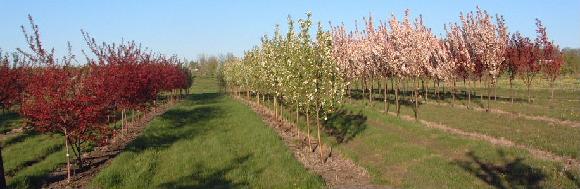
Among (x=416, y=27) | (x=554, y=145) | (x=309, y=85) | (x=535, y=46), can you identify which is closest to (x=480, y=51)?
(x=416, y=27)

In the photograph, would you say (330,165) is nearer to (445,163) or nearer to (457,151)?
(445,163)

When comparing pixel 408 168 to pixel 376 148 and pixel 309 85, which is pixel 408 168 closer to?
pixel 376 148

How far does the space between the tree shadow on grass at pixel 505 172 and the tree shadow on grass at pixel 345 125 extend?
25.8 ft

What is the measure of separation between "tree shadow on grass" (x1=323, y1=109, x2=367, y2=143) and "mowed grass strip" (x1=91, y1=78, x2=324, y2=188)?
3.29 metres

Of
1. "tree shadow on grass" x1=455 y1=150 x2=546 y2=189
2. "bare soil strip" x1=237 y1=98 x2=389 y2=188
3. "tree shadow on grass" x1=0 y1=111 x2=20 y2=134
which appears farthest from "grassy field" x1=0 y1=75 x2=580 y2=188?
"tree shadow on grass" x1=0 y1=111 x2=20 y2=134

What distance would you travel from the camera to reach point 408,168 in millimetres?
17359

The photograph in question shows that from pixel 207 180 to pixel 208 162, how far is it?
324 cm

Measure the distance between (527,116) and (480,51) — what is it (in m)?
8.11

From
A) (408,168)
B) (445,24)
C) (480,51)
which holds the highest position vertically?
(445,24)

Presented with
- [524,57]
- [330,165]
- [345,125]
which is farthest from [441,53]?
[330,165]

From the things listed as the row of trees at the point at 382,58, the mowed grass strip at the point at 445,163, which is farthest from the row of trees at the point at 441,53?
the mowed grass strip at the point at 445,163

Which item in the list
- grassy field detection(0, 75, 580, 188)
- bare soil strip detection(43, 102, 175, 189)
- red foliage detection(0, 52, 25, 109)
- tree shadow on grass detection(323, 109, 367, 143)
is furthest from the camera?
red foliage detection(0, 52, 25, 109)

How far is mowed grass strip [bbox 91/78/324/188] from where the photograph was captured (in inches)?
639

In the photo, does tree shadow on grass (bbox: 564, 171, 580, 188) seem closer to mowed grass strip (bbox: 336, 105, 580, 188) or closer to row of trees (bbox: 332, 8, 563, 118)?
mowed grass strip (bbox: 336, 105, 580, 188)
